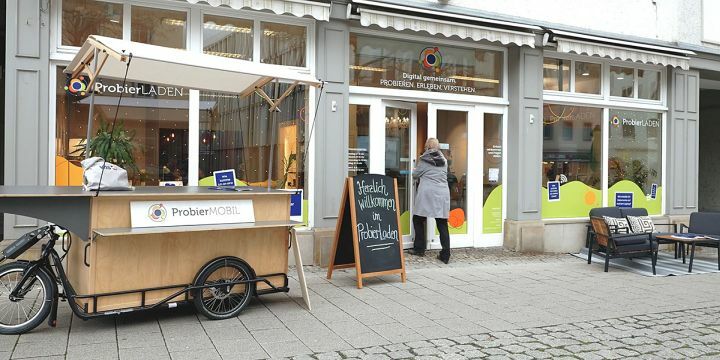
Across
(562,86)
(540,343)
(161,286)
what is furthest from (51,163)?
(562,86)

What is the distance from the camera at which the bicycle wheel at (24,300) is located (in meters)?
4.92

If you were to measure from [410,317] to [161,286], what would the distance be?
2391 millimetres

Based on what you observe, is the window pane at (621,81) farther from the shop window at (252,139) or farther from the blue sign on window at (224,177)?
the blue sign on window at (224,177)

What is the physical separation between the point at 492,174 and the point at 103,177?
22.1ft

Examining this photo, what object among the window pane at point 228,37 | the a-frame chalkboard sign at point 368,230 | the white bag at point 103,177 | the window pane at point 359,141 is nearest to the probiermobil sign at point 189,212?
the white bag at point 103,177

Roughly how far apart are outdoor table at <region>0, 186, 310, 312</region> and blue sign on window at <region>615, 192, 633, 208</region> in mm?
7539

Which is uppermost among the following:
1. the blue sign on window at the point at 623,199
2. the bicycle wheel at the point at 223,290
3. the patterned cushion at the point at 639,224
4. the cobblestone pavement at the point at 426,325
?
the blue sign on window at the point at 623,199

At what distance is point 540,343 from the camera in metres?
5.08

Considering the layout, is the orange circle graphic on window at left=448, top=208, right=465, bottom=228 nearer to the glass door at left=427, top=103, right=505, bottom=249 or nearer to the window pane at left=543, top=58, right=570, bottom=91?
the glass door at left=427, top=103, right=505, bottom=249

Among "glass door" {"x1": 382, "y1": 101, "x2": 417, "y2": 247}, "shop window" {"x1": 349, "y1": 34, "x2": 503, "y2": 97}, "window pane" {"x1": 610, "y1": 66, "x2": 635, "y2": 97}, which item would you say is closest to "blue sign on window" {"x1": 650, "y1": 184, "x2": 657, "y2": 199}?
"window pane" {"x1": 610, "y1": 66, "x2": 635, "y2": 97}

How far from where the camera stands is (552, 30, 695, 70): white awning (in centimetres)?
977

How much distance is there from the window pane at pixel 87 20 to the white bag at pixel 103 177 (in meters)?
2.70

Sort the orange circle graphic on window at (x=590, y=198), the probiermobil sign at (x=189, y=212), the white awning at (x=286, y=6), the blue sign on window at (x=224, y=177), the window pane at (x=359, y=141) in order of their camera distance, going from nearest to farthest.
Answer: the probiermobil sign at (x=189, y=212), the white awning at (x=286, y=6), the blue sign on window at (x=224, y=177), the window pane at (x=359, y=141), the orange circle graphic on window at (x=590, y=198)

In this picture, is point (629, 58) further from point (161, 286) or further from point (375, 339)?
point (161, 286)
